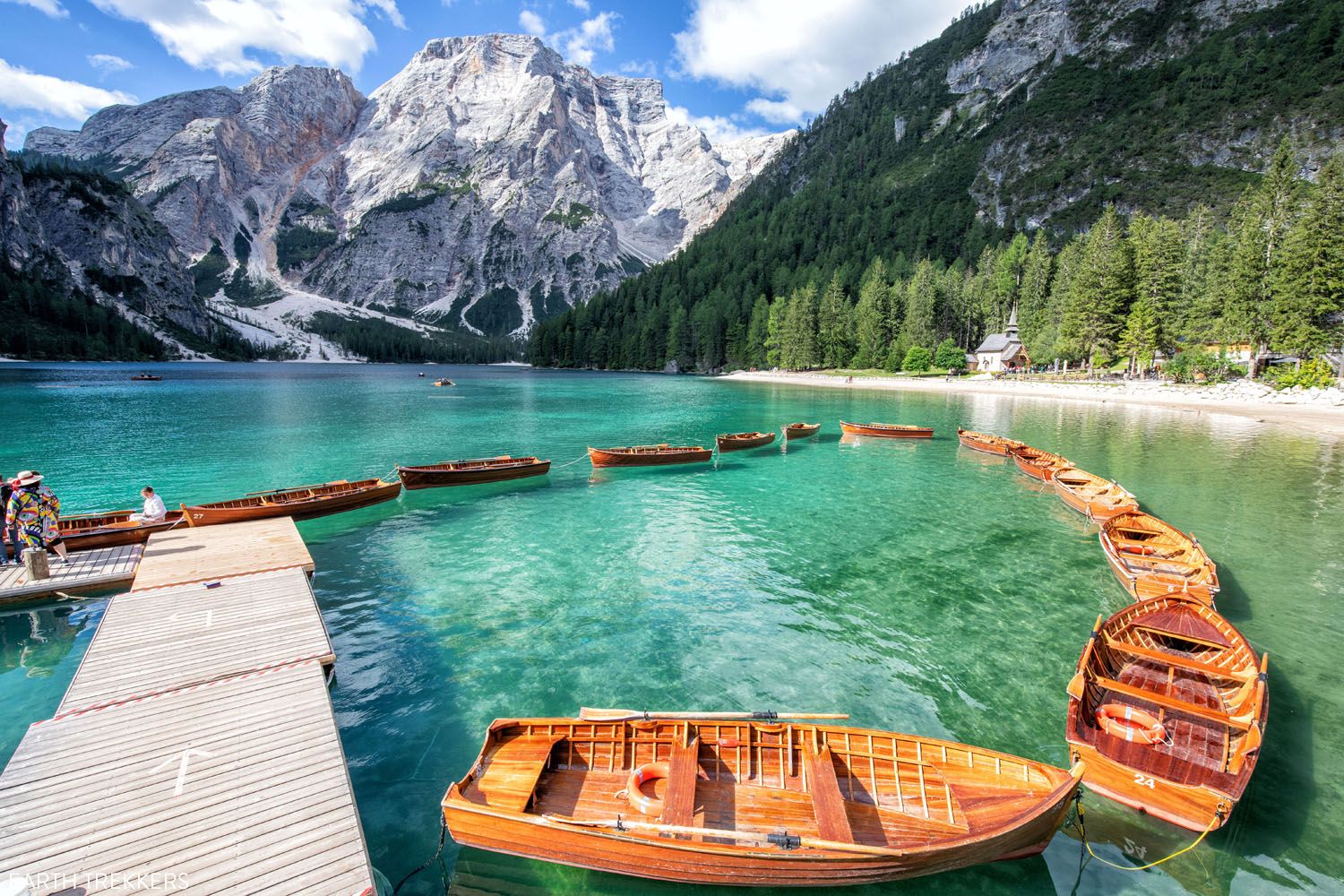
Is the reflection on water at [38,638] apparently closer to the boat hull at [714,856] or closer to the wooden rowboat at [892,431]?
the boat hull at [714,856]

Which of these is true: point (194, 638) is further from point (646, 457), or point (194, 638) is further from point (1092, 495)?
point (1092, 495)

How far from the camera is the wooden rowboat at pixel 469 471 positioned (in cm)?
3316

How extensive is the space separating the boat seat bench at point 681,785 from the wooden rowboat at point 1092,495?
23.3m

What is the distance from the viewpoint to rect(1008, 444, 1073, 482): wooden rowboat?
35.2 metres

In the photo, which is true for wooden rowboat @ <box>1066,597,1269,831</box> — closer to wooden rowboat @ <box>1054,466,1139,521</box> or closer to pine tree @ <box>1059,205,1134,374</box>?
wooden rowboat @ <box>1054,466,1139,521</box>

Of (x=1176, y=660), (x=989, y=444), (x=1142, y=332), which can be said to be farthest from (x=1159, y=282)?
(x=1176, y=660)

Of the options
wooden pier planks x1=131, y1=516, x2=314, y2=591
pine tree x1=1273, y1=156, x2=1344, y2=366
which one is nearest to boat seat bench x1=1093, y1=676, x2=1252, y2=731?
wooden pier planks x1=131, y1=516, x2=314, y2=591

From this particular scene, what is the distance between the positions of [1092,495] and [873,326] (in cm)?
10999

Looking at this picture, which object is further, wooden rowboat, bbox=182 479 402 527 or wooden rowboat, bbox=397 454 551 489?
wooden rowboat, bbox=397 454 551 489

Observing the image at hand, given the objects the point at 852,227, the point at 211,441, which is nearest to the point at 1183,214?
the point at 852,227

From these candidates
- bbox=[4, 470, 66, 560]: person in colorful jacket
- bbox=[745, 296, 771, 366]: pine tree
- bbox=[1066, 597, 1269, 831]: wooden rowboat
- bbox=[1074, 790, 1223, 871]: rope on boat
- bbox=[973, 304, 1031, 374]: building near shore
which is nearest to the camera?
bbox=[1074, 790, 1223, 871]: rope on boat

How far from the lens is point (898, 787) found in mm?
9102

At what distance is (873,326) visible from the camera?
430 feet

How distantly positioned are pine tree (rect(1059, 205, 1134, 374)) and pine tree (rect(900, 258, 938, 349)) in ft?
99.5
